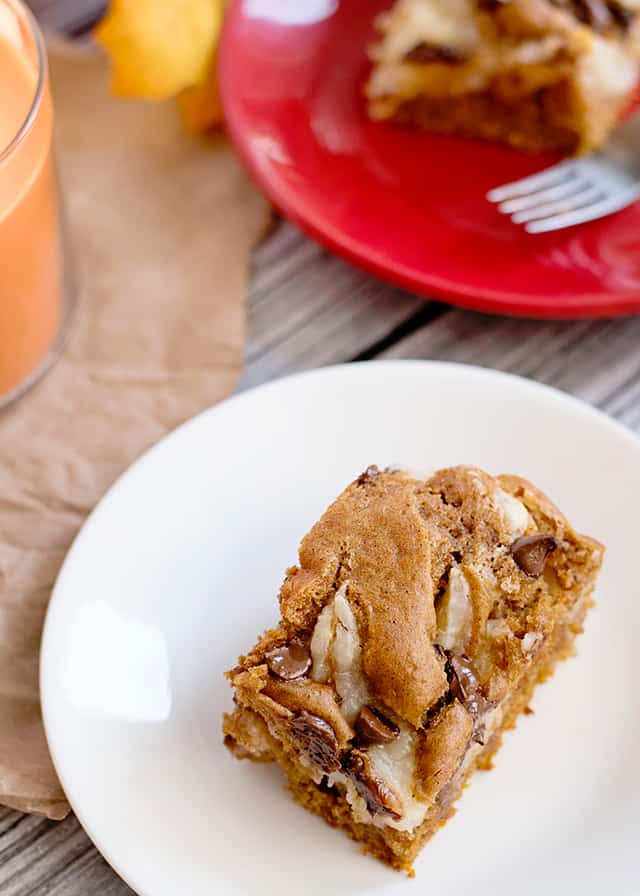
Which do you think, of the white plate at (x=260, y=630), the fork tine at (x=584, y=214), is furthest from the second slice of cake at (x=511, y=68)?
the white plate at (x=260, y=630)

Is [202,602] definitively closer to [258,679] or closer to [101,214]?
[258,679]

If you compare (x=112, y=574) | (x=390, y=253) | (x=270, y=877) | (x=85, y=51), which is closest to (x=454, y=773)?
(x=270, y=877)

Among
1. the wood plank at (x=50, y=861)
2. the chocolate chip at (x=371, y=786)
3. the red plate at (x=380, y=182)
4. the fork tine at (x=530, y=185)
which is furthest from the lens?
the fork tine at (x=530, y=185)

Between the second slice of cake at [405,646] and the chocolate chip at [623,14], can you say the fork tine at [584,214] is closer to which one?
the chocolate chip at [623,14]

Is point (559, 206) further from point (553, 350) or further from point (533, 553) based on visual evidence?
point (533, 553)

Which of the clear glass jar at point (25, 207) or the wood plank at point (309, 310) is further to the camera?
the wood plank at point (309, 310)

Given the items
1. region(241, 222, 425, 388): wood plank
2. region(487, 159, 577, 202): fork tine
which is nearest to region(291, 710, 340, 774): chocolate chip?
region(241, 222, 425, 388): wood plank
